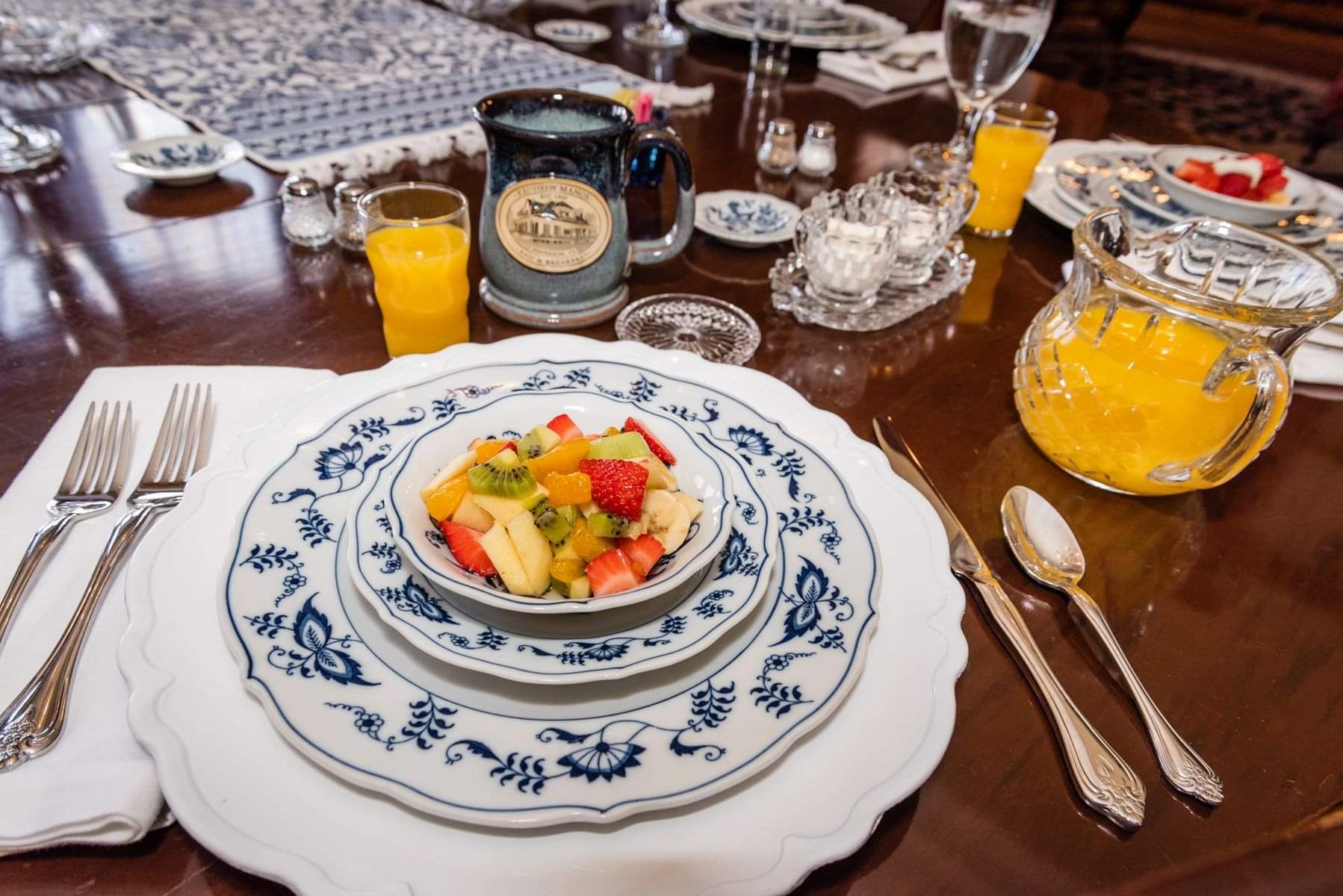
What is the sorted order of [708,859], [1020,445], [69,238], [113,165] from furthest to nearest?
[113,165] < [69,238] < [1020,445] < [708,859]

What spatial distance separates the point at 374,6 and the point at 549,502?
2.36m

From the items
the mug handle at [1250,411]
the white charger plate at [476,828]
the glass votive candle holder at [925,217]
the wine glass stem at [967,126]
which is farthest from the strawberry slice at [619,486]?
the wine glass stem at [967,126]

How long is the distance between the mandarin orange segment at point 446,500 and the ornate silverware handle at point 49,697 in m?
0.27

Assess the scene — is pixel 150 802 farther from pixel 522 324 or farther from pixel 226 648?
pixel 522 324

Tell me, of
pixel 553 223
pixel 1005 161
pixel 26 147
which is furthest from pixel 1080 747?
pixel 26 147

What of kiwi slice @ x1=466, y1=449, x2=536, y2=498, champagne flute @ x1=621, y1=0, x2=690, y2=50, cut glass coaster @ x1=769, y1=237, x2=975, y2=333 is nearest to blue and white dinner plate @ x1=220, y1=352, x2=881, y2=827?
kiwi slice @ x1=466, y1=449, x2=536, y2=498

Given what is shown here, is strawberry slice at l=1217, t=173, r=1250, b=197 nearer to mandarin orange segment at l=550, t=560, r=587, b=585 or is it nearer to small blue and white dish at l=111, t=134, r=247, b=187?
mandarin orange segment at l=550, t=560, r=587, b=585

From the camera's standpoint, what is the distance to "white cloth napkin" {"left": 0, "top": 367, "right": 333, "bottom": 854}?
20.1 inches

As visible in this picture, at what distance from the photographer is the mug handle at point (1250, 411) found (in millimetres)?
756

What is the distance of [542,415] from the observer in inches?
32.5

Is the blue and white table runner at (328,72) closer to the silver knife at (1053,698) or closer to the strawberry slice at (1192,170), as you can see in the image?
the strawberry slice at (1192,170)

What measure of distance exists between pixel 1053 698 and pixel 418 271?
825 millimetres

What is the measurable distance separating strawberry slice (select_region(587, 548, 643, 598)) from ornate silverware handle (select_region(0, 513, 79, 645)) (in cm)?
46

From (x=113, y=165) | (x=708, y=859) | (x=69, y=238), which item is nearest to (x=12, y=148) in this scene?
(x=113, y=165)
